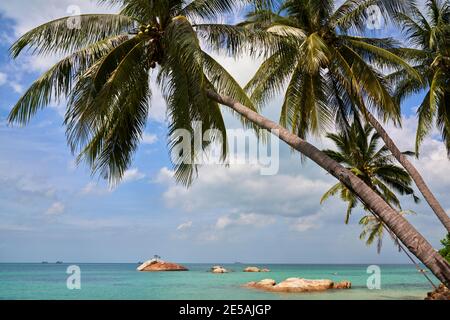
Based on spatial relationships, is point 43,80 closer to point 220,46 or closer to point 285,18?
point 220,46

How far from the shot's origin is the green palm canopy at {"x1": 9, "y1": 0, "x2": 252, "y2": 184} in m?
9.42

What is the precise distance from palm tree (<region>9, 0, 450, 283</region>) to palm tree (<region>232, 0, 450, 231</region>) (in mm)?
1833

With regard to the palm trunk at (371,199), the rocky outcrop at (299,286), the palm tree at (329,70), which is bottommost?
the rocky outcrop at (299,286)

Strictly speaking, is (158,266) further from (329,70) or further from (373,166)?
(329,70)

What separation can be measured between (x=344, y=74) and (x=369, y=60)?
173cm

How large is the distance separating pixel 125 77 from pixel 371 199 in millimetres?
5548

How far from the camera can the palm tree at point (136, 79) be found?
9195 millimetres

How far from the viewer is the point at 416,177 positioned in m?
12.5

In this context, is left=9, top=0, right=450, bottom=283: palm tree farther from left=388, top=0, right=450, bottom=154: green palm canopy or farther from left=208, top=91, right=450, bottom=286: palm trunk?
left=388, top=0, right=450, bottom=154: green palm canopy

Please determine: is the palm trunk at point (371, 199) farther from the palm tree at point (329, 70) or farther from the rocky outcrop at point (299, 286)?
the rocky outcrop at point (299, 286)

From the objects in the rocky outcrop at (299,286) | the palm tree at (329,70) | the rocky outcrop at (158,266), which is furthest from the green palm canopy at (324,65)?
the rocky outcrop at (158,266)

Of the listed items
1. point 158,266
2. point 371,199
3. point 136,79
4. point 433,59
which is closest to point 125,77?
point 136,79

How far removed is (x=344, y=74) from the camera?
A: 12438mm
